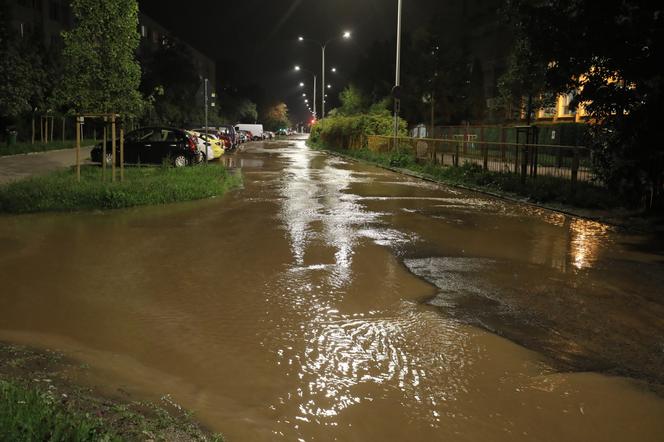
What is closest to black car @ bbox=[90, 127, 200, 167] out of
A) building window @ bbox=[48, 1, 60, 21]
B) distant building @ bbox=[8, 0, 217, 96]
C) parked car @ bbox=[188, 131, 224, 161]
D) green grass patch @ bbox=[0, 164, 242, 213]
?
parked car @ bbox=[188, 131, 224, 161]

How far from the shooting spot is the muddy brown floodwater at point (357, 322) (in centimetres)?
420

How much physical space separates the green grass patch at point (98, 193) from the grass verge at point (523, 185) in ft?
26.6

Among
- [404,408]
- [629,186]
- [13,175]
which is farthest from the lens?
[13,175]

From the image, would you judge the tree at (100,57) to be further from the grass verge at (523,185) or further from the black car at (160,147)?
the grass verge at (523,185)

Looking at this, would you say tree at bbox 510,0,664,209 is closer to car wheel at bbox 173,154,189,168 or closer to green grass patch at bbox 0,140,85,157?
car wheel at bbox 173,154,189,168

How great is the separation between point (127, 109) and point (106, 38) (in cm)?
184

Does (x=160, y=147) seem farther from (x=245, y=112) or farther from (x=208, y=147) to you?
(x=245, y=112)

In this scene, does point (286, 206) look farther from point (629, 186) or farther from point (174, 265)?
point (629, 186)

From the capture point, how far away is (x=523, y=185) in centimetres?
1767

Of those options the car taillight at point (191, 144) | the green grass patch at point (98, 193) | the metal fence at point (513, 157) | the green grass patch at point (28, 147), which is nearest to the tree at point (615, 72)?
the metal fence at point (513, 157)

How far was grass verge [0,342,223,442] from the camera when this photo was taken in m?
3.18

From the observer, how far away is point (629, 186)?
42.4 ft

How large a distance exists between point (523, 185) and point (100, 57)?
38.1 ft

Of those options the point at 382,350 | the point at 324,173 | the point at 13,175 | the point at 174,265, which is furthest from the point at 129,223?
the point at 324,173
